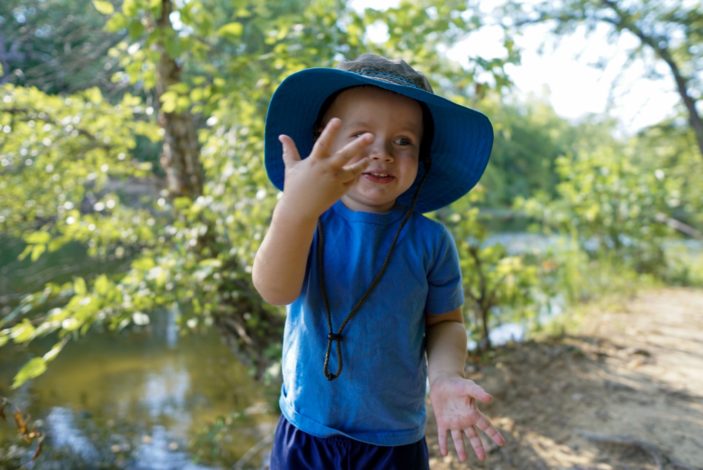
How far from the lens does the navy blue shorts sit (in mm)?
1202

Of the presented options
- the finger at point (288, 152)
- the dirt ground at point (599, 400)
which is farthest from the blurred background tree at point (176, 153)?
the finger at point (288, 152)

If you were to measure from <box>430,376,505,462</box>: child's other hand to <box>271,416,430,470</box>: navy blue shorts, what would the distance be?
0.50 feet

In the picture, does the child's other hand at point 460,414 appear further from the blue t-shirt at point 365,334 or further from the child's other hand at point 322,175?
the child's other hand at point 322,175

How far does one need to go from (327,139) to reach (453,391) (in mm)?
609

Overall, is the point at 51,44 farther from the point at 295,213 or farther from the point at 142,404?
the point at 295,213

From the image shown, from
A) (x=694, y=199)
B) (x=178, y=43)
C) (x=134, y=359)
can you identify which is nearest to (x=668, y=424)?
(x=178, y=43)

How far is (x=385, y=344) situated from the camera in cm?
122

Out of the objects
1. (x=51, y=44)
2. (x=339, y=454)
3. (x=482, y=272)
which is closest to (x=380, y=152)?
(x=339, y=454)

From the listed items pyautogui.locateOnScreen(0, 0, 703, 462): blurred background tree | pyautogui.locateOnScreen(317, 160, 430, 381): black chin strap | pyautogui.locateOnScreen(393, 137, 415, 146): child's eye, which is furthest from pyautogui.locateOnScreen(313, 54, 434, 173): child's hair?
pyautogui.locateOnScreen(0, 0, 703, 462): blurred background tree

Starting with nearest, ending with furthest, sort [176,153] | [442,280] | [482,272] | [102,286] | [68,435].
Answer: [442,280], [102,286], [482,272], [176,153], [68,435]

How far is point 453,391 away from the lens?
114 centimetres

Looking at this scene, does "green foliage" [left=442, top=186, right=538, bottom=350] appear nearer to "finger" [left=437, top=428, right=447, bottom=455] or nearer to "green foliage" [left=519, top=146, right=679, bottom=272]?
"finger" [left=437, top=428, right=447, bottom=455]

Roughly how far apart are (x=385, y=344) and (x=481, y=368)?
7.63 ft

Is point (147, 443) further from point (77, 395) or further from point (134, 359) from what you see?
point (134, 359)
